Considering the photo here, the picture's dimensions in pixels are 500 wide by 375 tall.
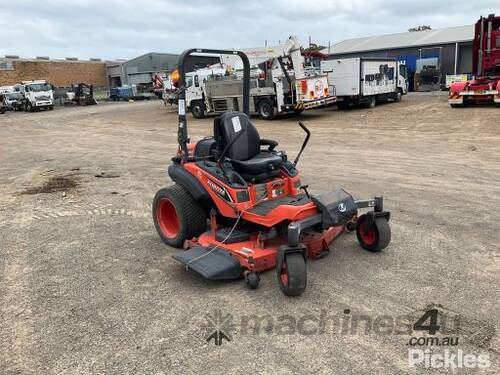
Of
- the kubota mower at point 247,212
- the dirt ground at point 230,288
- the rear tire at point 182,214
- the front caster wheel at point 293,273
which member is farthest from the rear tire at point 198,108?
the front caster wheel at point 293,273

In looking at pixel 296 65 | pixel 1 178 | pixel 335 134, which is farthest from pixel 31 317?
pixel 296 65

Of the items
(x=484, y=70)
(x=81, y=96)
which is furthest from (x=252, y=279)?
(x=81, y=96)

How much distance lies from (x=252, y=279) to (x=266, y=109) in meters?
15.8

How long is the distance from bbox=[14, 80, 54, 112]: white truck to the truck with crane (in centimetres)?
2885

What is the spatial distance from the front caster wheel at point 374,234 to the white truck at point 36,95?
34.8m

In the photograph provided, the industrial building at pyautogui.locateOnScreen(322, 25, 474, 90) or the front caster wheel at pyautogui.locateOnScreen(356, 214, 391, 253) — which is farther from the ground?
the industrial building at pyautogui.locateOnScreen(322, 25, 474, 90)

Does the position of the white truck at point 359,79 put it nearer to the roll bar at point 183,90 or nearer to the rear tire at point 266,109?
the rear tire at point 266,109

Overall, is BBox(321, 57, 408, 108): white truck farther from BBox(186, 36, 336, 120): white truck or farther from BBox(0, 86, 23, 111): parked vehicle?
BBox(0, 86, 23, 111): parked vehicle

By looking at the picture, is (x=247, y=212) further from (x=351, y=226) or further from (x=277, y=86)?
(x=277, y=86)

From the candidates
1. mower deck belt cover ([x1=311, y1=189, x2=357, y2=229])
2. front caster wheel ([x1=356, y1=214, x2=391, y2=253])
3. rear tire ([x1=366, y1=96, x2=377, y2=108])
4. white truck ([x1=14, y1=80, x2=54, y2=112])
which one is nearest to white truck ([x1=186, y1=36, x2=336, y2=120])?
rear tire ([x1=366, y1=96, x2=377, y2=108])

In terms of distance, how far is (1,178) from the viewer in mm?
9633

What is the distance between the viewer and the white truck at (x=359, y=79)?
798 inches

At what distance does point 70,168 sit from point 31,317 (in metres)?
7.21

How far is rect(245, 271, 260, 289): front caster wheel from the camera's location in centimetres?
398
